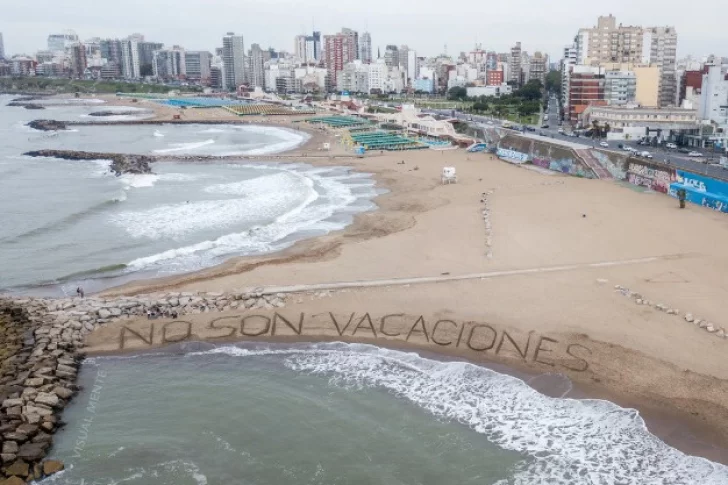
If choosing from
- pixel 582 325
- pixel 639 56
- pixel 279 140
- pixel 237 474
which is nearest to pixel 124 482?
pixel 237 474

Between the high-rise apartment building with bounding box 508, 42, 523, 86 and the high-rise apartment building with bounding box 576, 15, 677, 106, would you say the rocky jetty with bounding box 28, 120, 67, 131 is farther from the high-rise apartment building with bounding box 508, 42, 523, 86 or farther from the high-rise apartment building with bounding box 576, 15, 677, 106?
the high-rise apartment building with bounding box 508, 42, 523, 86

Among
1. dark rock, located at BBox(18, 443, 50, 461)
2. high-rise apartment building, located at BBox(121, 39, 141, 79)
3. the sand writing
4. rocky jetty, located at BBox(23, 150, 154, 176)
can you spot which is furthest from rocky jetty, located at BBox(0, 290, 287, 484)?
high-rise apartment building, located at BBox(121, 39, 141, 79)

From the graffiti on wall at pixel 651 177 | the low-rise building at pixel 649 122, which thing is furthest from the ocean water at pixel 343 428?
the low-rise building at pixel 649 122

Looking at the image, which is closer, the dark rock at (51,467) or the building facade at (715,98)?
the dark rock at (51,467)

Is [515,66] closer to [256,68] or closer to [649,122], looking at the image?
[256,68]

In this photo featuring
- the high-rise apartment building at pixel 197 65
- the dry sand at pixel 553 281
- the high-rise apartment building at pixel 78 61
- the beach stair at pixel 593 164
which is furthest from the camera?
the high-rise apartment building at pixel 197 65

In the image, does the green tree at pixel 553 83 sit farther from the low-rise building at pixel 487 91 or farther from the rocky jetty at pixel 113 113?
the rocky jetty at pixel 113 113
